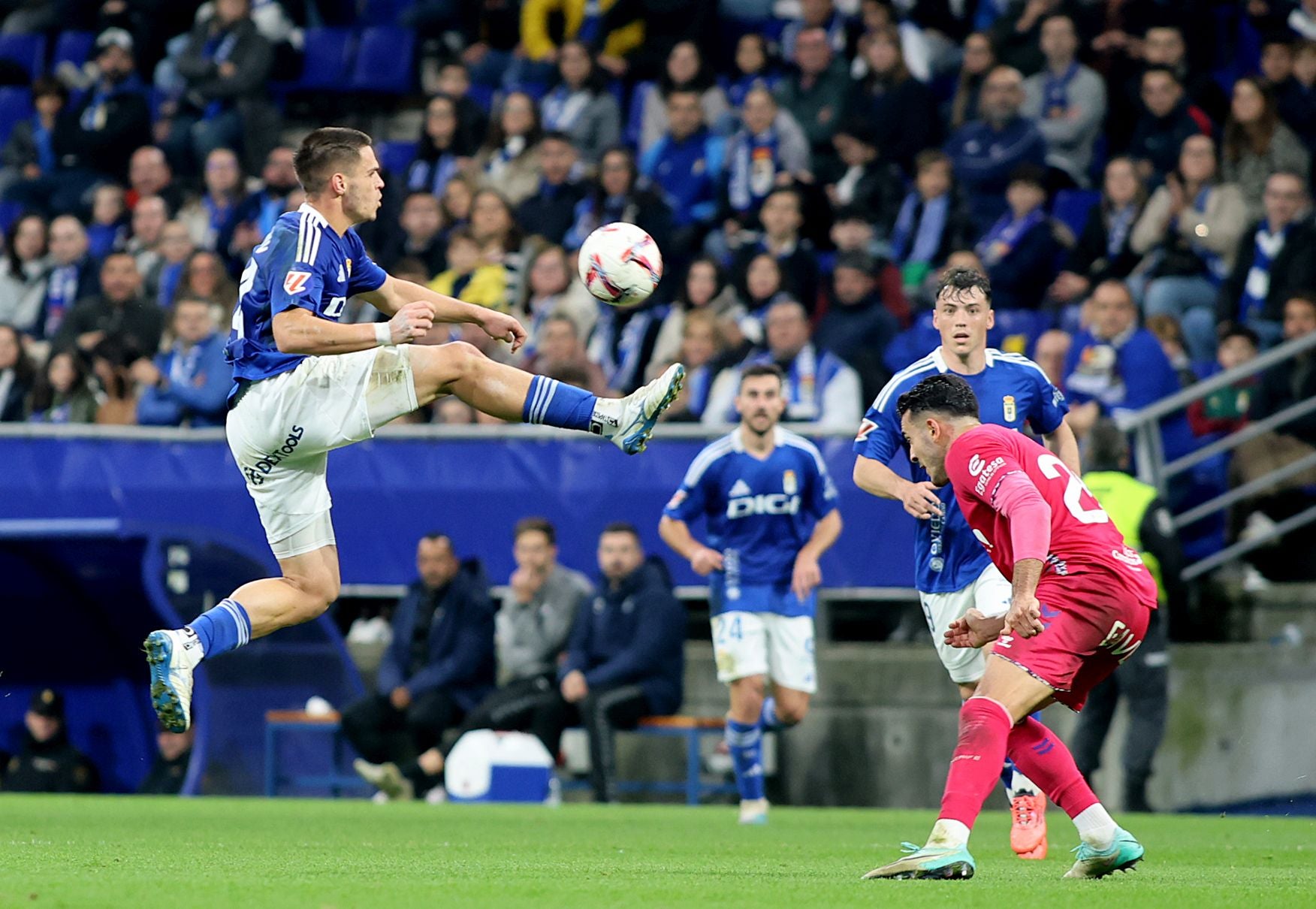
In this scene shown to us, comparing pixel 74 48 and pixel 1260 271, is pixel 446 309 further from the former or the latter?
pixel 74 48

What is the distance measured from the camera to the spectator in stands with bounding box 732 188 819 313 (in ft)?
49.0

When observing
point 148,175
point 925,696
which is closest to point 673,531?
point 925,696

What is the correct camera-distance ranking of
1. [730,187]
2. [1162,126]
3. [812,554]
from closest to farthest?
[812,554] → [1162,126] → [730,187]

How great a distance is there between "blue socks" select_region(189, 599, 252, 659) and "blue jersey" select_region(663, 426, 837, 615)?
387cm

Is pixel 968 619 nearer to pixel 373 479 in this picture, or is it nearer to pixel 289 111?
pixel 373 479

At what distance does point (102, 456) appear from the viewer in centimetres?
1362

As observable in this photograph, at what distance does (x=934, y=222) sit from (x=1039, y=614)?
30.2 ft

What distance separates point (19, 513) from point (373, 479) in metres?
2.40

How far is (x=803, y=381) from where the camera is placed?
13.6m

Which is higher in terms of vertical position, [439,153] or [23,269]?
[439,153]

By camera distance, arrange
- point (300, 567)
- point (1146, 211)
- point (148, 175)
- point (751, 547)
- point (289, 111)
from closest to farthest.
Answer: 1. point (300, 567)
2. point (751, 547)
3. point (1146, 211)
4. point (148, 175)
5. point (289, 111)

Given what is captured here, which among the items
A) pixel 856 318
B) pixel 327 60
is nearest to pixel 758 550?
pixel 856 318

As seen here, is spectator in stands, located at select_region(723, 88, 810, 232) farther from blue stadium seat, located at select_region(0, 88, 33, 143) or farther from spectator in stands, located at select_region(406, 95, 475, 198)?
blue stadium seat, located at select_region(0, 88, 33, 143)

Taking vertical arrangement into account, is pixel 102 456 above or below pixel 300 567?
above
